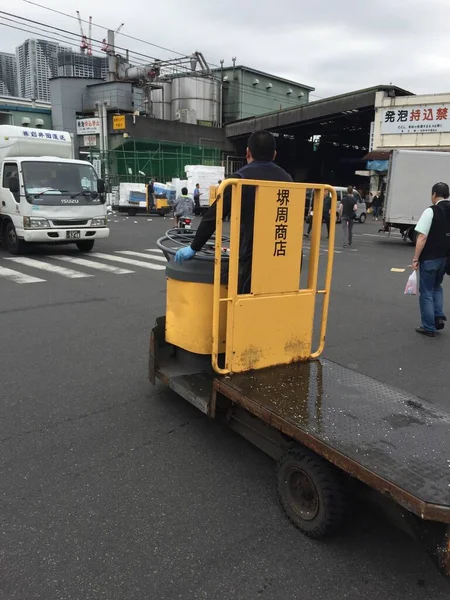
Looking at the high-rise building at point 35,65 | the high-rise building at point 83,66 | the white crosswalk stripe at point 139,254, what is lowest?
the white crosswalk stripe at point 139,254

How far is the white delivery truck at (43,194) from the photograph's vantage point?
1164 centimetres

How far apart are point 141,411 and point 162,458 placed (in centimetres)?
78

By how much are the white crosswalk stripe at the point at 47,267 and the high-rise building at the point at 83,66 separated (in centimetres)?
3333

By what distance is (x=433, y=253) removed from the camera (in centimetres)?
629

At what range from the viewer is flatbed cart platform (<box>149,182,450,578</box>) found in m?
2.33

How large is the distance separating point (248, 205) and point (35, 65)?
32585mm

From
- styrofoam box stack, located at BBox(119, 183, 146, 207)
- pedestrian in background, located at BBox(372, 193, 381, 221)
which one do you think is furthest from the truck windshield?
pedestrian in background, located at BBox(372, 193, 381, 221)

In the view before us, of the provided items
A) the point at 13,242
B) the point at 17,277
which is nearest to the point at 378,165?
the point at 13,242

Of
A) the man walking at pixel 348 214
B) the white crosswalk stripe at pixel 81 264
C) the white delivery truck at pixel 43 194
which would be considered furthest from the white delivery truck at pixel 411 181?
the white delivery truck at pixel 43 194

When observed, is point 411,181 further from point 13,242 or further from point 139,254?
point 13,242

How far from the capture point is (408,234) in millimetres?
18391

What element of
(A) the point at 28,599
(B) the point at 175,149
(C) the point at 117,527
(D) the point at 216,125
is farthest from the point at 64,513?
(D) the point at 216,125

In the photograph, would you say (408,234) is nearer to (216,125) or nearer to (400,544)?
(400,544)

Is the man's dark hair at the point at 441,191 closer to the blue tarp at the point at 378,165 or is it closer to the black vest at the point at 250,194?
the black vest at the point at 250,194
